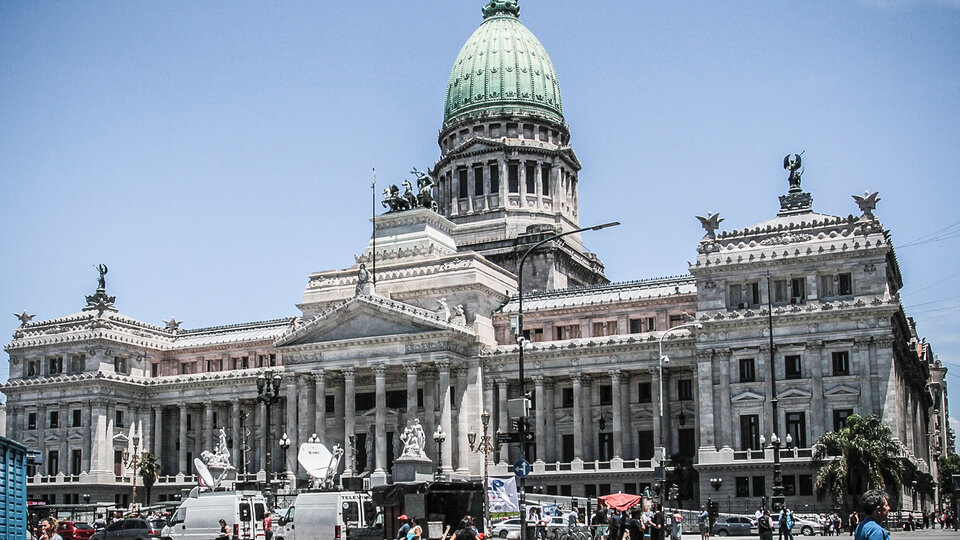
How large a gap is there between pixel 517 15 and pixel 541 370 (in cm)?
5146

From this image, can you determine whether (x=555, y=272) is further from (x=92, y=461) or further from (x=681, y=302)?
(x=92, y=461)

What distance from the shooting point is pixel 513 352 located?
97625mm

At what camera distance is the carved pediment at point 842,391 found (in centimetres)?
8288

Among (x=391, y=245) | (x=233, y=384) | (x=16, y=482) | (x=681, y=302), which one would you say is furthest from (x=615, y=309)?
(x=16, y=482)

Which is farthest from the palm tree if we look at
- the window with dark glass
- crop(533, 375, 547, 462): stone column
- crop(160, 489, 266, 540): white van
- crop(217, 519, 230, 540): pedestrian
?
the window with dark glass

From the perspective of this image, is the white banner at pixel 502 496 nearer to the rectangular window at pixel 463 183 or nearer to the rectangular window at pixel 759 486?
the rectangular window at pixel 759 486

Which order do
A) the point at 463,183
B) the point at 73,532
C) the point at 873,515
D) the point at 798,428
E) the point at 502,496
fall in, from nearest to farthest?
the point at 873,515 < the point at 502,496 < the point at 73,532 < the point at 798,428 < the point at 463,183

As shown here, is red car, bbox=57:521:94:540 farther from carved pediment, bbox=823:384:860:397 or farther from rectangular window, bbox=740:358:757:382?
carved pediment, bbox=823:384:860:397

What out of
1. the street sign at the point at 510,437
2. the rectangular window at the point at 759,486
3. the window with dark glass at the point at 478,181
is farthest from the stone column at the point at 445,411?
the street sign at the point at 510,437

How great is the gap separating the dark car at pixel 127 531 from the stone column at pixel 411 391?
37492 millimetres

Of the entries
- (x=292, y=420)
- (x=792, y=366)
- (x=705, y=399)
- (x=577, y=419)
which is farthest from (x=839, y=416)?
(x=292, y=420)

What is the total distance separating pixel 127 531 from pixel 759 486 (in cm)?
Result: 4571

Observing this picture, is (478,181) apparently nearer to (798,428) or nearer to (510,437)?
(798,428)

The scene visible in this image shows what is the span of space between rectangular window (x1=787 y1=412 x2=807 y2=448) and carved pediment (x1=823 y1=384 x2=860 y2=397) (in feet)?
7.70
